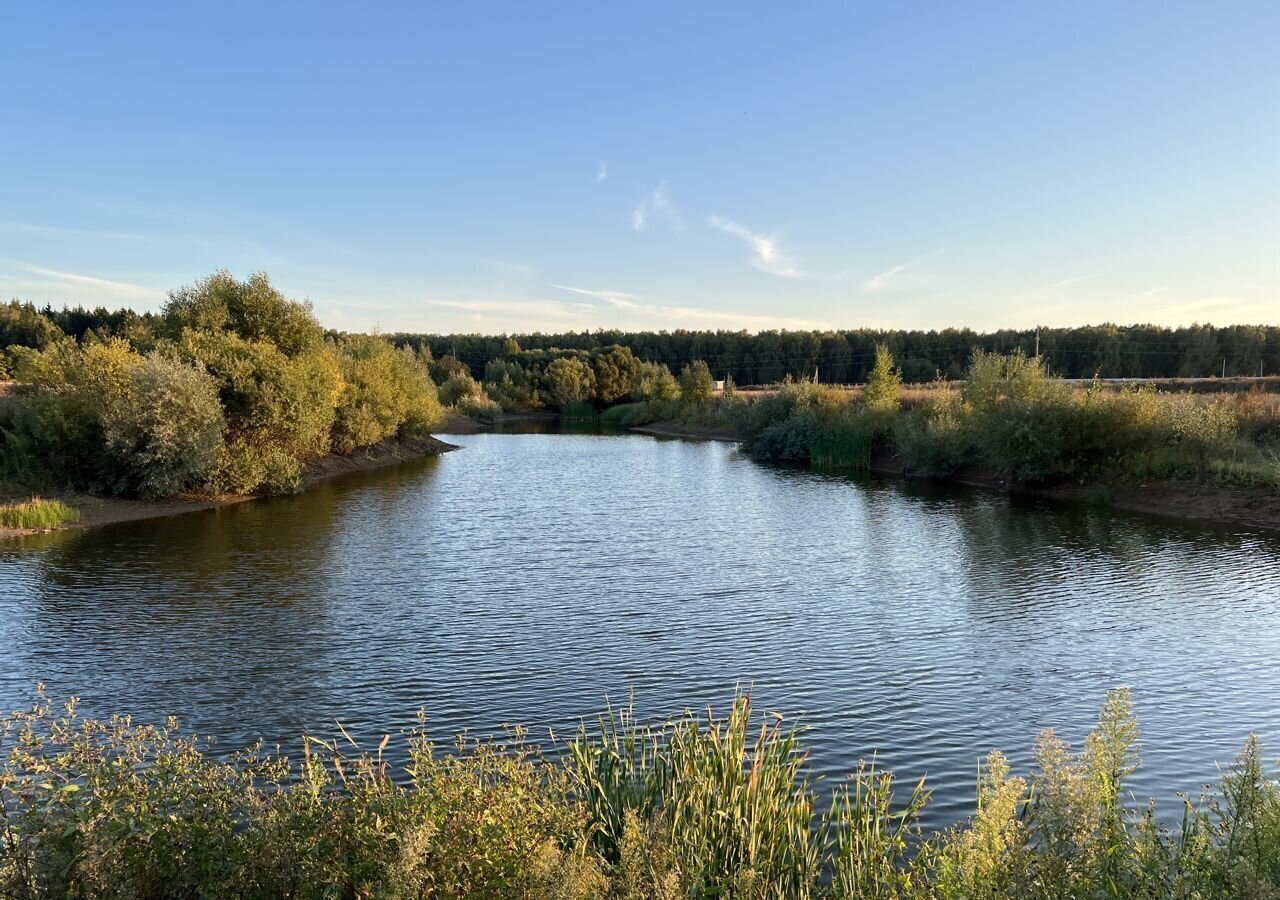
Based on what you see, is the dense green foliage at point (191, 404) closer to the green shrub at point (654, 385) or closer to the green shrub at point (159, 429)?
the green shrub at point (159, 429)

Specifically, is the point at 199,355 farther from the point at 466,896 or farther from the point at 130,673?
the point at 466,896

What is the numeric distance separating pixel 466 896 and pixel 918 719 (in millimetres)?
8617

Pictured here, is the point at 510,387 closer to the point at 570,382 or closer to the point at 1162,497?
the point at 570,382

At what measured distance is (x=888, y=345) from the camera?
128 m

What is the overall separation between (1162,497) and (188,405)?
3921 cm

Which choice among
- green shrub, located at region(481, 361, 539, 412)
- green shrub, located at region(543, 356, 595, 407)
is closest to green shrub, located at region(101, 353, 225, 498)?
green shrub, located at region(481, 361, 539, 412)

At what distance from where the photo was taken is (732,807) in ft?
22.7

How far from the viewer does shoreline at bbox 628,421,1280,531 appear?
96.2 feet

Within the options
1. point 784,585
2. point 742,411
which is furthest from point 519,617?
point 742,411

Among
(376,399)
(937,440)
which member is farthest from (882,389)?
(376,399)

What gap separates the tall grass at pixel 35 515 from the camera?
27562 millimetres

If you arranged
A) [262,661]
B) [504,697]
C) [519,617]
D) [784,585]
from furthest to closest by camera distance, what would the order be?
1. [784,585]
2. [519,617]
3. [262,661]
4. [504,697]

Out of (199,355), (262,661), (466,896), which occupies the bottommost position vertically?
(262,661)

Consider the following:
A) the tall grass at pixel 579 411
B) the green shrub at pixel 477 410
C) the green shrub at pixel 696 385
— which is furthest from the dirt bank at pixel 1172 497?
the tall grass at pixel 579 411
